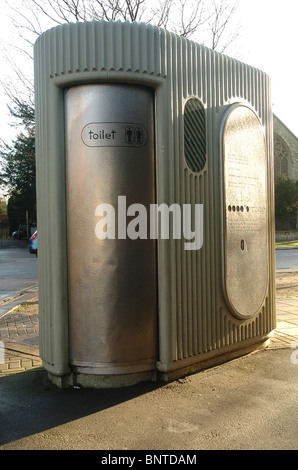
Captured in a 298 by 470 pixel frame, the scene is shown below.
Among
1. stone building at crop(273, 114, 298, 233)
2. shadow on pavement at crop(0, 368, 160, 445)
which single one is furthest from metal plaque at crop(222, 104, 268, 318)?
stone building at crop(273, 114, 298, 233)

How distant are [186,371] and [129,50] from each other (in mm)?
3218

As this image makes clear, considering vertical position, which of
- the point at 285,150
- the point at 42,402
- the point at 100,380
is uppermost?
the point at 285,150

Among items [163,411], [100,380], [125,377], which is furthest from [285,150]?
[163,411]

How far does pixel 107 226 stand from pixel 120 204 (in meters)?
0.24

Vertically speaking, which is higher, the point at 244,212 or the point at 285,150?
the point at 285,150

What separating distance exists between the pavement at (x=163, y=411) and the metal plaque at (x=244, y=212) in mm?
797

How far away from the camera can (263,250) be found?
5.96 meters

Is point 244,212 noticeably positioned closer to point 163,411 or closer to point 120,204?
point 120,204

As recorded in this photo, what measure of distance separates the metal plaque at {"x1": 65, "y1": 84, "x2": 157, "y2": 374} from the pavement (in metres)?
0.43

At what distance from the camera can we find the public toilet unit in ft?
15.0

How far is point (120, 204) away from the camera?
4613 millimetres
